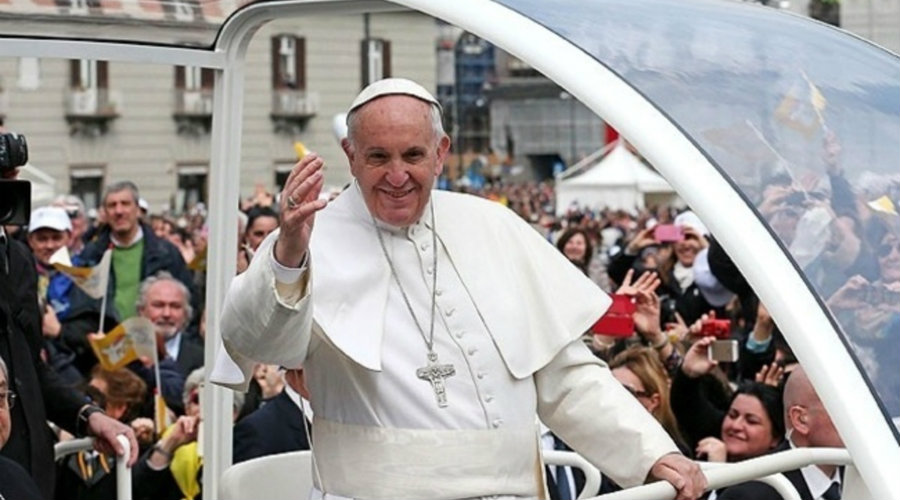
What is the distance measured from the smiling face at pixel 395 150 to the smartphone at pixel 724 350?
2.90 meters

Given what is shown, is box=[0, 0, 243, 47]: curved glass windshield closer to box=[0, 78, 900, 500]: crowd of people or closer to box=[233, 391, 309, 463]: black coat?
box=[0, 78, 900, 500]: crowd of people

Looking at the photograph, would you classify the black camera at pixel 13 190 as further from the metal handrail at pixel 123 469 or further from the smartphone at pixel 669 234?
the smartphone at pixel 669 234

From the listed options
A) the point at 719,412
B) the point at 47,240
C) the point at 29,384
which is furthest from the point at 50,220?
the point at 29,384

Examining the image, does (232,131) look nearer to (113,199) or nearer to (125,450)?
(125,450)

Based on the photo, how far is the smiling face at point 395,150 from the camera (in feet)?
14.6

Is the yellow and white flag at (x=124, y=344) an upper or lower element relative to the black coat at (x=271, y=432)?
upper

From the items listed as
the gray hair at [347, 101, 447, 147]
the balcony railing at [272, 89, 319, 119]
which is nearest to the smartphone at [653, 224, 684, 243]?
the gray hair at [347, 101, 447, 147]

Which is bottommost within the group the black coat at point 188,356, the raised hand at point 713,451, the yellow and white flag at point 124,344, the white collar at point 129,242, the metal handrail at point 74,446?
the raised hand at point 713,451

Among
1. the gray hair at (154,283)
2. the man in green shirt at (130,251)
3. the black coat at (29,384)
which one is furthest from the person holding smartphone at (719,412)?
the man in green shirt at (130,251)

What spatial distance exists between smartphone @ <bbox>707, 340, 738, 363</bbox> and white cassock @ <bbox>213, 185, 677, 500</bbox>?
2.44m

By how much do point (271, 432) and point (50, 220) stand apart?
5302 millimetres

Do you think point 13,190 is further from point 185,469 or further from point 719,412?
point 719,412

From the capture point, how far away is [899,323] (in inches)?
159

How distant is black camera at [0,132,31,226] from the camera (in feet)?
18.2
